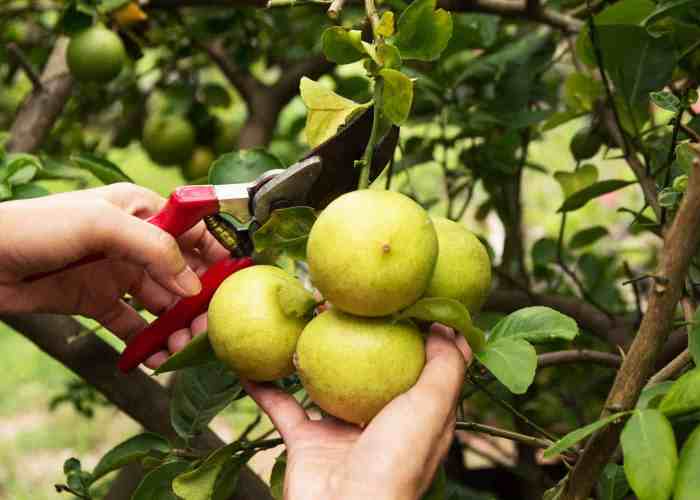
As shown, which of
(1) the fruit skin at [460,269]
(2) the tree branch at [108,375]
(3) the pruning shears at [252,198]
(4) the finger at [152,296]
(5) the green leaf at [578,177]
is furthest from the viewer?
(5) the green leaf at [578,177]

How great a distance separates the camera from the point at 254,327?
975 mm

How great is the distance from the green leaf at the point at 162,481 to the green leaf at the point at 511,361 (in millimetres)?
436

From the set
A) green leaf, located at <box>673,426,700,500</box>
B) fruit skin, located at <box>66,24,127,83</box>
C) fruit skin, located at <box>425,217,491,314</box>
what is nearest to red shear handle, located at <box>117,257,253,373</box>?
fruit skin, located at <box>425,217,491,314</box>

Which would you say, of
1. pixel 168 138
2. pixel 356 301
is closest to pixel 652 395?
pixel 356 301

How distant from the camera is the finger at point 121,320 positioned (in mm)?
1317

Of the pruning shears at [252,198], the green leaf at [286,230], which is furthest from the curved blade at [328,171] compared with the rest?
the green leaf at [286,230]

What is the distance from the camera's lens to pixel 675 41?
1.30 meters

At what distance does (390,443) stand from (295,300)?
0.63ft

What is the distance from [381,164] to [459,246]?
0.54ft

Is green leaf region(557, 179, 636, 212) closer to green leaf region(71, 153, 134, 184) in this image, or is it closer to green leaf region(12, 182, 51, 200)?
green leaf region(71, 153, 134, 184)

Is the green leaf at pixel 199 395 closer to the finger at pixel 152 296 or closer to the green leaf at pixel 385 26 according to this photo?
the finger at pixel 152 296

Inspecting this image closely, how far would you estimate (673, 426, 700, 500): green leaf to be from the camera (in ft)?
2.24

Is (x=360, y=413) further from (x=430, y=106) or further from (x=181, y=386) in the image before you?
(x=430, y=106)

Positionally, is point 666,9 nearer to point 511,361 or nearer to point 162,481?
point 511,361
